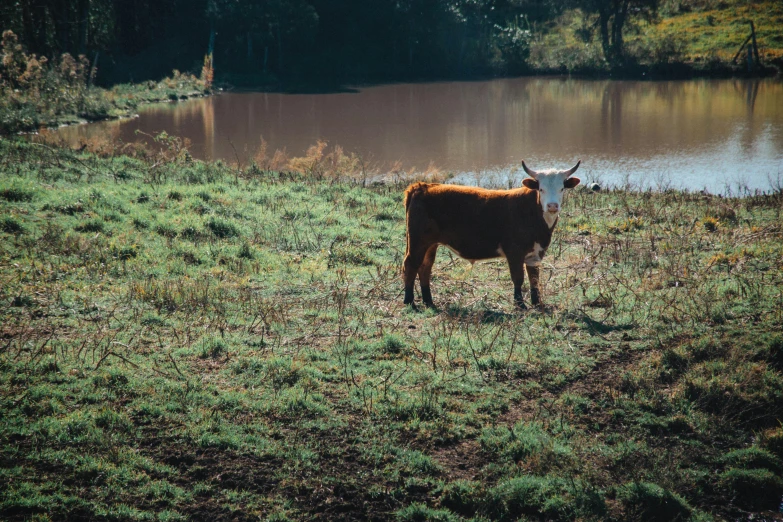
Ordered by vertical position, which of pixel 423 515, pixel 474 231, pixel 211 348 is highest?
pixel 474 231

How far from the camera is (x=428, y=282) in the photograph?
9.66 metres

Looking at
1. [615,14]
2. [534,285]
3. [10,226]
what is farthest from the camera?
[615,14]

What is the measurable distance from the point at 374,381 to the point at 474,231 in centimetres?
319

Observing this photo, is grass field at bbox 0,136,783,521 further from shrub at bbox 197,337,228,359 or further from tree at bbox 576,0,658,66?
tree at bbox 576,0,658,66

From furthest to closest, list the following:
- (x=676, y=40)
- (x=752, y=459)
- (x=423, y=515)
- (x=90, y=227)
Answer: (x=676, y=40) < (x=90, y=227) < (x=752, y=459) < (x=423, y=515)

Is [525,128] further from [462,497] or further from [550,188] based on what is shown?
[462,497]

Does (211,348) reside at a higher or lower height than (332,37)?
lower

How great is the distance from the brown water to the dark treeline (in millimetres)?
7581

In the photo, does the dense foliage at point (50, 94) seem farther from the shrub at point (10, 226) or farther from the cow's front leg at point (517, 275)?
the cow's front leg at point (517, 275)

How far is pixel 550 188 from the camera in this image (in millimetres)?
9297

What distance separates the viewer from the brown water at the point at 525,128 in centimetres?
2212

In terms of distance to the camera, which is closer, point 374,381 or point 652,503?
point 652,503

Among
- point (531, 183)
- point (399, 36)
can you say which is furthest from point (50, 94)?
point (399, 36)

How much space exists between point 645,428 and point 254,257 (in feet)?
22.3
